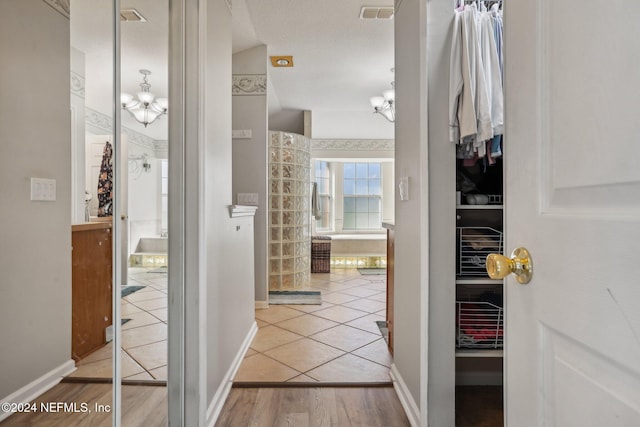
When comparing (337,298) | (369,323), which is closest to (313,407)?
(369,323)

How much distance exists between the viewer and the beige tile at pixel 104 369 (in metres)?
0.83

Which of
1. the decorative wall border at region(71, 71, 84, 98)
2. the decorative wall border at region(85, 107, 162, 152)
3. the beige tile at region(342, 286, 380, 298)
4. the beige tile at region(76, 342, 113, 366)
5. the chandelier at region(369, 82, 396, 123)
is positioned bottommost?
the beige tile at region(342, 286, 380, 298)

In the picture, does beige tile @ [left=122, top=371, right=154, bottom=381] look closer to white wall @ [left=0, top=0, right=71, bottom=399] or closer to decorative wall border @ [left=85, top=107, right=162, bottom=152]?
white wall @ [left=0, top=0, right=71, bottom=399]

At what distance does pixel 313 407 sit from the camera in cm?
173

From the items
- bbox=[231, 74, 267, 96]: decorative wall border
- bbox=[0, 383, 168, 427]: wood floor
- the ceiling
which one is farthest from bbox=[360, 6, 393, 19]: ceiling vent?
bbox=[0, 383, 168, 427]: wood floor

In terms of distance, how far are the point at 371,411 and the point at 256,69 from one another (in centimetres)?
321

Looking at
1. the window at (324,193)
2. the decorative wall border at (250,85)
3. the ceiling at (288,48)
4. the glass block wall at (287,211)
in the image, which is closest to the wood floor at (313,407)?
the ceiling at (288,48)

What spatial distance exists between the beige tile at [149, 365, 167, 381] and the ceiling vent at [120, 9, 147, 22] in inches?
49.1

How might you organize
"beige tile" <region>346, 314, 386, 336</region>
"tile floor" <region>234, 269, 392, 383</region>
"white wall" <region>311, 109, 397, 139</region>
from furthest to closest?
"white wall" <region>311, 109, 397, 139</region>
"beige tile" <region>346, 314, 386, 336</region>
"tile floor" <region>234, 269, 392, 383</region>

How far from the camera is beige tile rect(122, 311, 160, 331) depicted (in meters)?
1.10

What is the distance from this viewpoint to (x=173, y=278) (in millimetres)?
1489

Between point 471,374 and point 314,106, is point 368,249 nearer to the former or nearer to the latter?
point 314,106

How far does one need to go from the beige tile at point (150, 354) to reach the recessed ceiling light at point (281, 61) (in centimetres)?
318

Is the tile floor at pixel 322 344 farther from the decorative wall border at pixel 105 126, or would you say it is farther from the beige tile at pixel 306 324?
the decorative wall border at pixel 105 126
